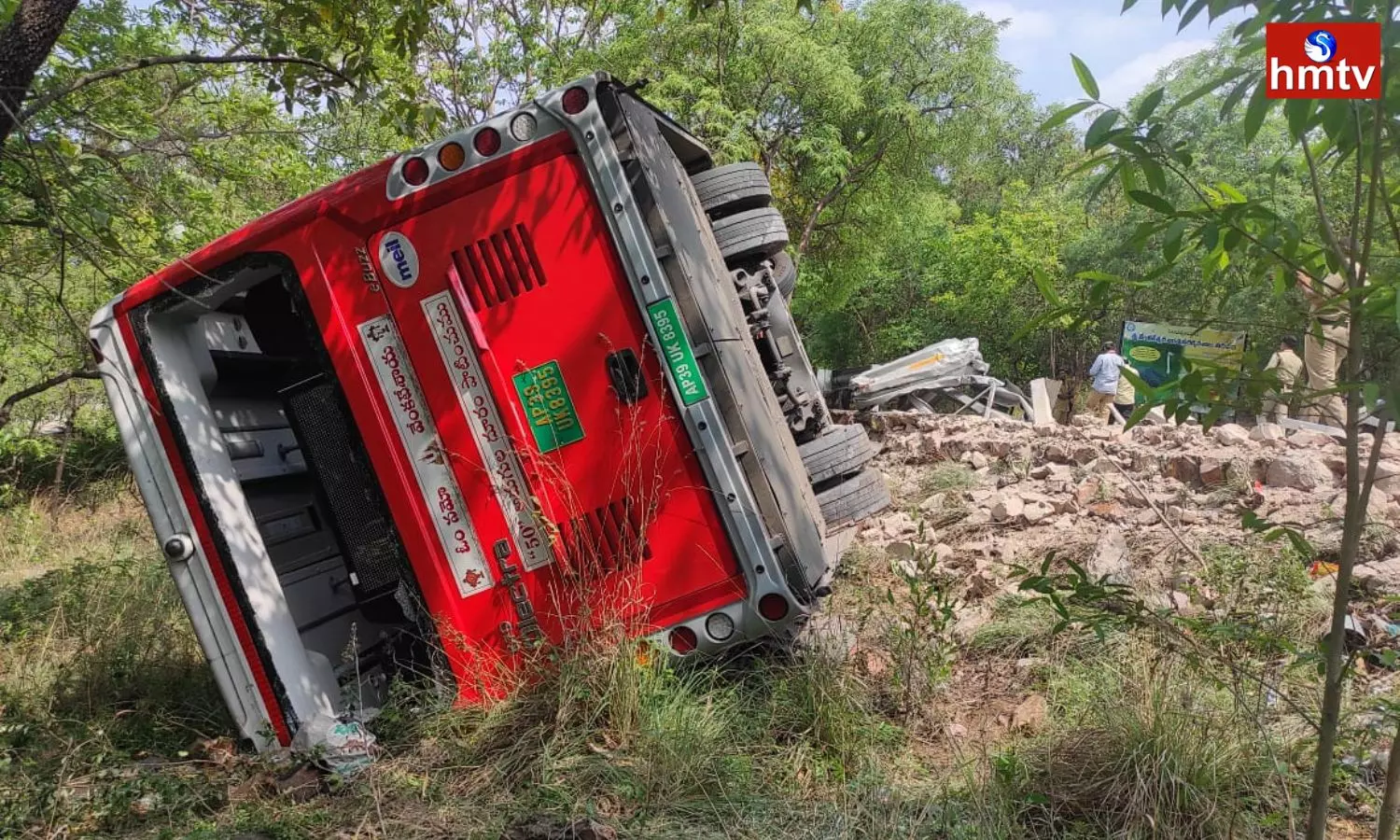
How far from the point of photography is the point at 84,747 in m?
3.44

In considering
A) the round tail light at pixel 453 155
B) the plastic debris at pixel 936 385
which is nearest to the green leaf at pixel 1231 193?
the round tail light at pixel 453 155

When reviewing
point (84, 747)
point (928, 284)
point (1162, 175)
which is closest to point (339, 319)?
point (84, 747)

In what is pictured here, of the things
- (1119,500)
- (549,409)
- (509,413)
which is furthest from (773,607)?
(1119,500)

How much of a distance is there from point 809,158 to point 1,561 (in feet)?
37.5

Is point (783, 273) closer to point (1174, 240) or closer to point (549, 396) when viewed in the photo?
point (549, 396)

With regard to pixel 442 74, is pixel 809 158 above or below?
below

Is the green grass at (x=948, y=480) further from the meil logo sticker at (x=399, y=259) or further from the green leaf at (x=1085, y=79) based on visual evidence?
the green leaf at (x=1085, y=79)

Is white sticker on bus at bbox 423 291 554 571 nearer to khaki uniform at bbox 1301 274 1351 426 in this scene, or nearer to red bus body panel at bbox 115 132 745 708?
red bus body panel at bbox 115 132 745 708

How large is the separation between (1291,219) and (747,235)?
2728 mm

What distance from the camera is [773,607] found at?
305cm

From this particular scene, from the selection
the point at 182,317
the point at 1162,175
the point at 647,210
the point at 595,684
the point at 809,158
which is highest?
the point at 809,158

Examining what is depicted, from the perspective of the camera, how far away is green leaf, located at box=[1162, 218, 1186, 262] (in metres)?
1.46

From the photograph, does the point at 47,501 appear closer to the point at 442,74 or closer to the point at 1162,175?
the point at 442,74
